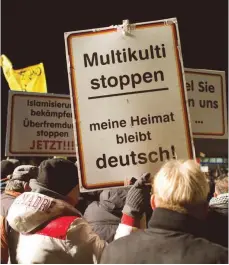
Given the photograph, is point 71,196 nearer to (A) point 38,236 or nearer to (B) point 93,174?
(B) point 93,174

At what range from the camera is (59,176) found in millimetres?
3053

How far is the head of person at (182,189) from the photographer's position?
2121 mm

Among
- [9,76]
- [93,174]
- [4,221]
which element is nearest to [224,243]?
[93,174]

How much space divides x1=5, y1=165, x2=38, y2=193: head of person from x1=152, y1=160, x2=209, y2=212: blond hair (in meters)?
2.39

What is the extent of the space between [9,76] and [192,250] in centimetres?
567

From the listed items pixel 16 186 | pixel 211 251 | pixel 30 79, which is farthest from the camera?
pixel 30 79

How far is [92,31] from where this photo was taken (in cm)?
316

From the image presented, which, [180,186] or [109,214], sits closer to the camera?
[180,186]

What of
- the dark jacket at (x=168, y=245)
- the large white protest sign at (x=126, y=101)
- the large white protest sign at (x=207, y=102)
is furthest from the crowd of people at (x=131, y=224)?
the large white protest sign at (x=207, y=102)

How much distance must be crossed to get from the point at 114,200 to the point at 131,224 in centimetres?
142

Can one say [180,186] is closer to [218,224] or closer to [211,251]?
[211,251]

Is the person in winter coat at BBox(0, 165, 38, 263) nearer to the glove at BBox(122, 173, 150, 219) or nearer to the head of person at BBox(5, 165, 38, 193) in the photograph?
the head of person at BBox(5, 165, 38, 193)

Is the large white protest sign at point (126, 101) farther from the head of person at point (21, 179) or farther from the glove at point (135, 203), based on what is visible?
the head of person at point (21, 179)

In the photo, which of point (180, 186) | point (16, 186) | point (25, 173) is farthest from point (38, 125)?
point (180, 186)
